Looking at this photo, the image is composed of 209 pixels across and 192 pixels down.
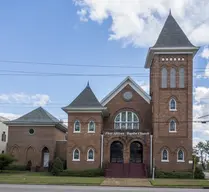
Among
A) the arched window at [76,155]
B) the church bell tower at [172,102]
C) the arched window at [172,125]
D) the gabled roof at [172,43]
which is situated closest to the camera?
the church bell tower at [172,102]

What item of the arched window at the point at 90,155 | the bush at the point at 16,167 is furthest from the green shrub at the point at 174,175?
the bush at the point at 16,167

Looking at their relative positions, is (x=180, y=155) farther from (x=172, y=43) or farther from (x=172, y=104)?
(x=172, y=43)

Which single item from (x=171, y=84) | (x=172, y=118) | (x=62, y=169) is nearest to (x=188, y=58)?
(x=171, y=84)

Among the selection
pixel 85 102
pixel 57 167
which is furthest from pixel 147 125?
pixel 57 167

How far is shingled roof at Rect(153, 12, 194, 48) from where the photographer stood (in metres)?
45.0

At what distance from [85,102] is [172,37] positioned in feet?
43.6

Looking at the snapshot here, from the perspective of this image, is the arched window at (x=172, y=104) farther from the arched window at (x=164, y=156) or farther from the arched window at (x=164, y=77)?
Answer: the arched window at (x=164, y=156)

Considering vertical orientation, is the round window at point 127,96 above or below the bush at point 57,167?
above

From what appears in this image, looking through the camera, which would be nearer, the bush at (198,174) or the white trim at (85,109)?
the bush at (198,174)

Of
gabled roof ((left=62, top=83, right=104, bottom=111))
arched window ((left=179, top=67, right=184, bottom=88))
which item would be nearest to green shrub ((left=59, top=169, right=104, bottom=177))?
gabled roof ((left=62, top=83, right=104, bottom=111))

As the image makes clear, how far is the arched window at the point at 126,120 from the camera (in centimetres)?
4697

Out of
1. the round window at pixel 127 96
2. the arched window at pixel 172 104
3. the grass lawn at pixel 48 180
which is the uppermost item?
the round window at pixel 127 96

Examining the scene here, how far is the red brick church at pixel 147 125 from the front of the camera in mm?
43188

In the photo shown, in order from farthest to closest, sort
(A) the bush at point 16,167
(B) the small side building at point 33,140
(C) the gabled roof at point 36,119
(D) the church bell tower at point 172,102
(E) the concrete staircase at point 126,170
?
(C) the gabled roof at point 36,119
(B) the small side building at point 33,140
(A) the bush at point 16,167
(D) the church bell tower at point 172,102
(E) the concrete staircase at point 126,170
